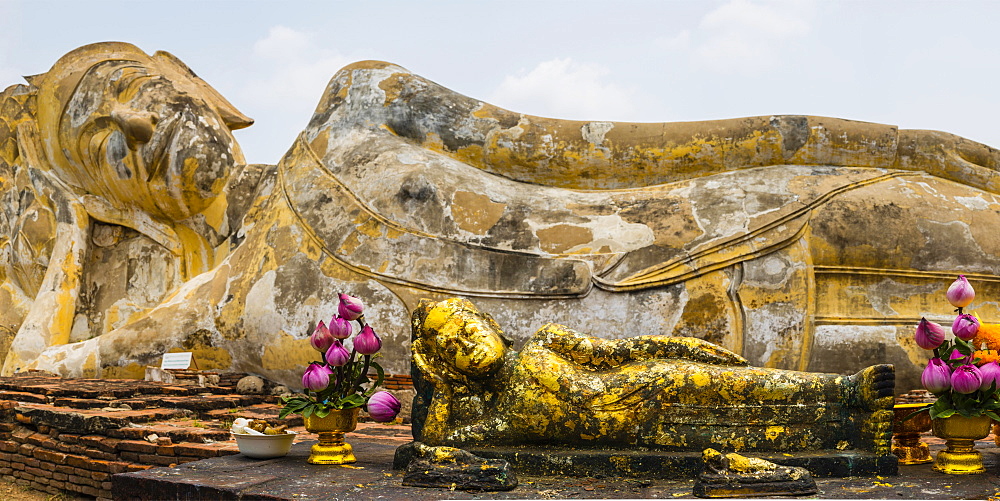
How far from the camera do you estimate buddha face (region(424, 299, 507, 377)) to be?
3.01 meters

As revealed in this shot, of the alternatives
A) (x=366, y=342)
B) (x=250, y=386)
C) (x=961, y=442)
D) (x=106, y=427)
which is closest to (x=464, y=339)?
(x=366, y=342)

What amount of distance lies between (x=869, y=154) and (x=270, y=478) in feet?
13.9

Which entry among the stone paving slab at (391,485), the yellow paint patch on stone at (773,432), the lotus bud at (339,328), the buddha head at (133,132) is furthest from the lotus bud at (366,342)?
the buddha head at (133,132)

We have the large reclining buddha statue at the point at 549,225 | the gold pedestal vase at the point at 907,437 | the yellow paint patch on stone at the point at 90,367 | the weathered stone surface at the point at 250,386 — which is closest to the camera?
the gold pedestal vase at the point at 907,437

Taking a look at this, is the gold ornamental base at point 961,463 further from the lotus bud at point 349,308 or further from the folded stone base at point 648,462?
the lotus bud at point 349,308

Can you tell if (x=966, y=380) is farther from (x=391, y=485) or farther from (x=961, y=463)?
(x=391, y=485)

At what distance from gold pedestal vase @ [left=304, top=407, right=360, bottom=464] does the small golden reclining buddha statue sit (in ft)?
0.96

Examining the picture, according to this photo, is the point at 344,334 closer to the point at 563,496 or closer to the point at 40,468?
the point at 563,496

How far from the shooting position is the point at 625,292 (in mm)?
5023

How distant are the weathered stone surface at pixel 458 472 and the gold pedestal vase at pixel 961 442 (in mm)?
1443

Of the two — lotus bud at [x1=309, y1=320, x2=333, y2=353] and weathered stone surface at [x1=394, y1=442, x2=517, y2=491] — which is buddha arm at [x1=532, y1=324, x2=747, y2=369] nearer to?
weathered stone surface at [x1=394, y1=442, x2=517, y2=491]

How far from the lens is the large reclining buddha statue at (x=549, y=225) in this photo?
4980mm

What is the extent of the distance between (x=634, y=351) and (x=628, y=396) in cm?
27

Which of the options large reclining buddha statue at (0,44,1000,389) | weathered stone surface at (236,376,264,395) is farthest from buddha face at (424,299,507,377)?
weathered stone surface at (236,376,264,395)
